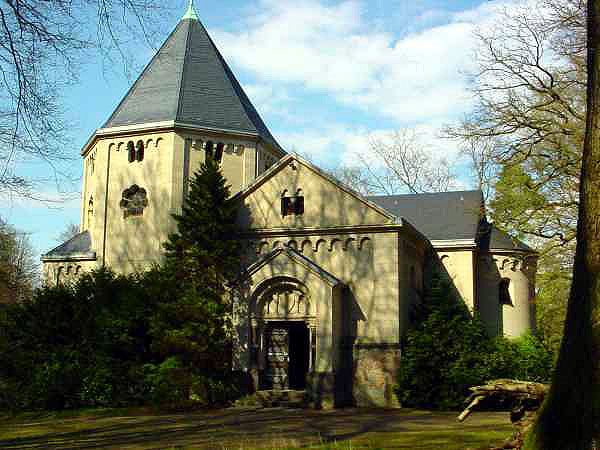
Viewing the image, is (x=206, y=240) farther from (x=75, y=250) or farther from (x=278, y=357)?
(x=75, y=250)

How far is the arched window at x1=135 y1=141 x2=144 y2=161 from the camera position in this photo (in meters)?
30.9

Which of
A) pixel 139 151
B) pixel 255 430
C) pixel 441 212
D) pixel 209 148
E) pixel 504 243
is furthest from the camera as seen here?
pixel 441 212

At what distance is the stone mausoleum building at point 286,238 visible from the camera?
82.9 feet

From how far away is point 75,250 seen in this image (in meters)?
31.6

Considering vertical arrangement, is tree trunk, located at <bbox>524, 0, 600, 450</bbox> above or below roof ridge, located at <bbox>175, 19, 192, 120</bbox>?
below

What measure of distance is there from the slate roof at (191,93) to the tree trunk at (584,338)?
75.2 ft

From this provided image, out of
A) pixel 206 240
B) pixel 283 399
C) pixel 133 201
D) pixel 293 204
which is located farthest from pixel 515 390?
pixel 133 201

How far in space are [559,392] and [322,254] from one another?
17929mm

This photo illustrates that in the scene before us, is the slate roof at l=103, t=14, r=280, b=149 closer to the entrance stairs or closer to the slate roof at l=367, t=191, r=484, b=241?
the slate roof at l=367, t=191, r=484, b=241

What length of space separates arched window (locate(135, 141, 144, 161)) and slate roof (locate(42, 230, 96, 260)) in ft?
14.6

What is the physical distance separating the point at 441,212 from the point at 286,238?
395 inches

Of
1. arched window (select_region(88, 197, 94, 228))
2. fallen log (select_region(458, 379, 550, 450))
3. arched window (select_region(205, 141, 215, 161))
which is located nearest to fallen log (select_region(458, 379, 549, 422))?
fallen log (select_region(458, 379, 550, 450))

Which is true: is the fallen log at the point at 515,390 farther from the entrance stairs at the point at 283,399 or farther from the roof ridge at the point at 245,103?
the roof ridge at the point at 245,103

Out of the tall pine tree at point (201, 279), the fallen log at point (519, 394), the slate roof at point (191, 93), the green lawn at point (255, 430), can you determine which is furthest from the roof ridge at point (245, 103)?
the fallen log at point (519, 394)
